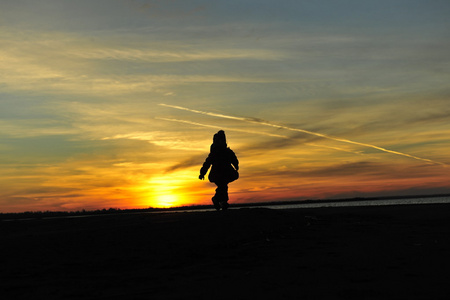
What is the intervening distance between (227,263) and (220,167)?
436 inches

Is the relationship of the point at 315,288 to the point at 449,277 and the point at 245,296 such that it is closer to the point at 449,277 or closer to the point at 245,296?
the point at 245,296

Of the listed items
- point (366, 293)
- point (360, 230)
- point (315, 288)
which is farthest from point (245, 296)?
point (360, 230)

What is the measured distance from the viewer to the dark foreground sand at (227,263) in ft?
17.9

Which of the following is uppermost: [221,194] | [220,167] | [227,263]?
[220,167]

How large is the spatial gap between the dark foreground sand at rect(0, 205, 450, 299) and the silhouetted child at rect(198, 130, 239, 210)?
18.9 ft

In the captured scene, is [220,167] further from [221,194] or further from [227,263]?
→ [227,263]

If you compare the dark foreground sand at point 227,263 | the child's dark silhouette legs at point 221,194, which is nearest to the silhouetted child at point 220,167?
the child's dark silhouette legs at point 221,194

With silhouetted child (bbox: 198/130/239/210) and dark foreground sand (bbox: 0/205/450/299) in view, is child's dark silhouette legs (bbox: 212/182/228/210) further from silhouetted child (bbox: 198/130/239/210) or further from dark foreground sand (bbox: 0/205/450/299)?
dark foreground sand (bbox: 0/205/450/299)

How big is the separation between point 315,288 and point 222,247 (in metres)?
4.28

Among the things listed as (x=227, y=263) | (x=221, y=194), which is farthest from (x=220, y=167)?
(x=227, y=263)

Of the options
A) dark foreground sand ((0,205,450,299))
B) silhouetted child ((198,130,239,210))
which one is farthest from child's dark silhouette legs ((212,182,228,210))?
dark foreground sand ((0,205,450,299))

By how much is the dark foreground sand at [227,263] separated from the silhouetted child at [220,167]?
227 inches

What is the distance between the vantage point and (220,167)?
18547 millimetres

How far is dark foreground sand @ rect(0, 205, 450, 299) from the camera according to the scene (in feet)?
17.9
